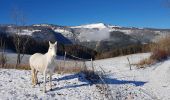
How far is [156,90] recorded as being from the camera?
20781 mm

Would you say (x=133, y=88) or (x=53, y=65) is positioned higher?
(x=53, y=65)

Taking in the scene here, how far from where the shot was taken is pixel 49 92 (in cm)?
1555

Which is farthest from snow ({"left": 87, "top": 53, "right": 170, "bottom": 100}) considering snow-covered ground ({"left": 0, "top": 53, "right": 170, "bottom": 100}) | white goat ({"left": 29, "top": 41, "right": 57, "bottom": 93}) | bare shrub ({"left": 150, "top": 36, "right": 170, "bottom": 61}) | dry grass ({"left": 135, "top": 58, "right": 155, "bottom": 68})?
bare shrub ({"left": 150, "top": 36, "right": 170, "bottom": 61})

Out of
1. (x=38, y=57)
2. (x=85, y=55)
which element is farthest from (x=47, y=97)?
(x=85, y=55)

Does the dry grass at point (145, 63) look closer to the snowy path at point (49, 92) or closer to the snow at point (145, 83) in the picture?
the snow at point (145, 83)

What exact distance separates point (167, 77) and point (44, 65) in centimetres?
1367

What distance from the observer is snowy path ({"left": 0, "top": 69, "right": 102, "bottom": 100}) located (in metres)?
14.8

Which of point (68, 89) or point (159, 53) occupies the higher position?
point (159, 53)

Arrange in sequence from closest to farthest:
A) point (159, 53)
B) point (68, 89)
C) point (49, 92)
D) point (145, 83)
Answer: point (49, 92), point (68, 89), point (145, 83), point (159, 53)

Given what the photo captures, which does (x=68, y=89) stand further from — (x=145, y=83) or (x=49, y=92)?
(x=145, y=83)

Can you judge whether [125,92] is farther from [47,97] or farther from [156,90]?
[47,97]

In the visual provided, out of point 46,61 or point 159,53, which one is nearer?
point 46,61

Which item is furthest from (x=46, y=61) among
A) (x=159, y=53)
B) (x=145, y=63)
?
(x=159, y=53)

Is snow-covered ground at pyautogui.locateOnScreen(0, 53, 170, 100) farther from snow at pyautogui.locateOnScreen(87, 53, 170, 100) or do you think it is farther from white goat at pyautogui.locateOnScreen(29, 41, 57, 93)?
white goat at pyautogui.locateOnScreen(29, 41, 57, 93)
